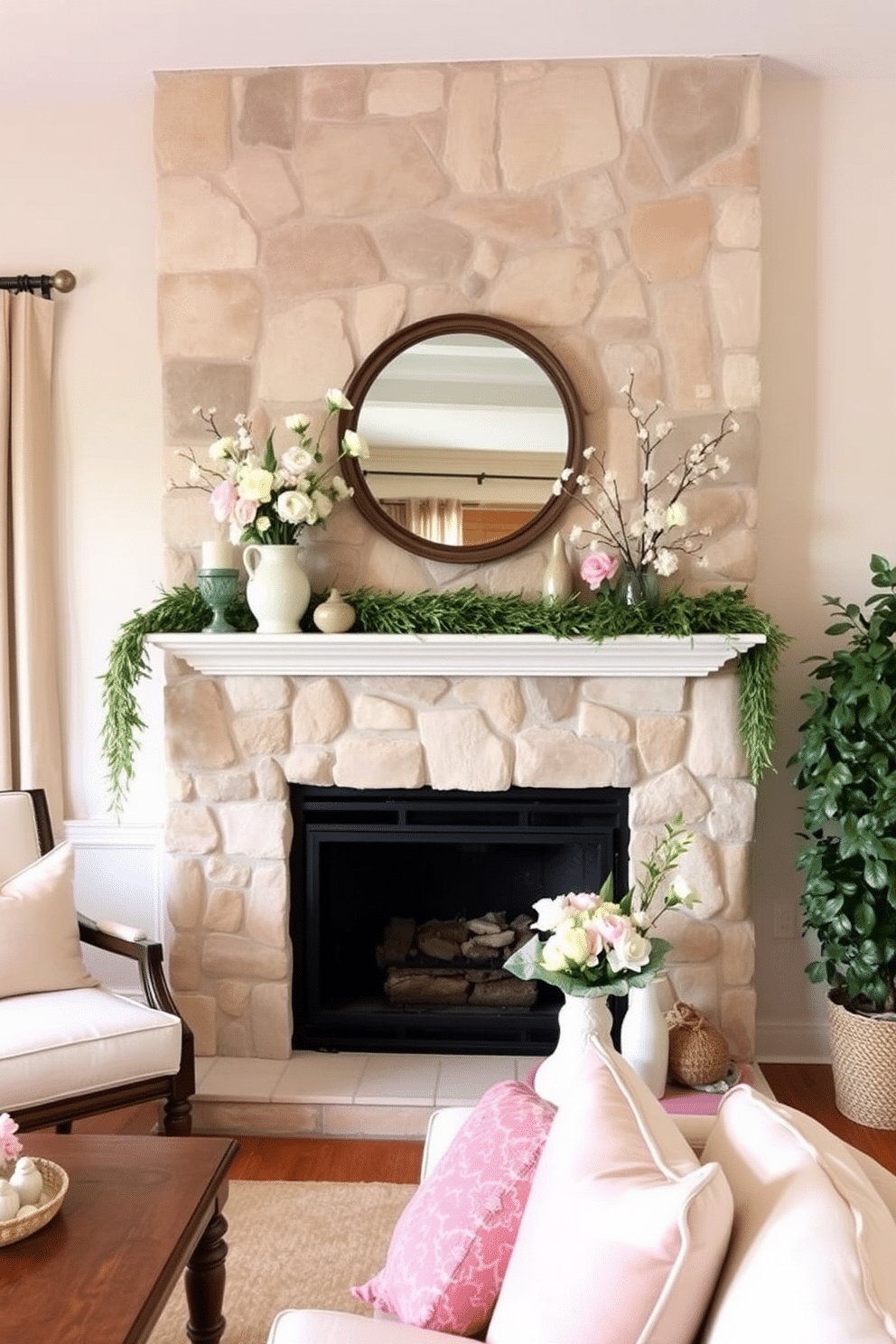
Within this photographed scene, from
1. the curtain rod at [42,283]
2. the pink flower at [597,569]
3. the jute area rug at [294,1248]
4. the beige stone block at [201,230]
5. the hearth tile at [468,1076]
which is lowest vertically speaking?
the jute area rug at [294,1248]

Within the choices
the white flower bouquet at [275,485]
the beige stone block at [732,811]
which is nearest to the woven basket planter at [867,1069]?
the beige stone block at [732,811]

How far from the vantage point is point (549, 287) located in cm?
315

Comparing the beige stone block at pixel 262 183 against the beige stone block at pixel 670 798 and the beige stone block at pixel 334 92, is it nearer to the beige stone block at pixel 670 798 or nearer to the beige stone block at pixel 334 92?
the beige stone block at pixel 334 92

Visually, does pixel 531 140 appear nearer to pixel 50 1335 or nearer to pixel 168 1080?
pixel 168 1080

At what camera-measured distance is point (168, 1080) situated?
266cm

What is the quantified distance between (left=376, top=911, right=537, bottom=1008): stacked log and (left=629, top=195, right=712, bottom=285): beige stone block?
1.96 metres

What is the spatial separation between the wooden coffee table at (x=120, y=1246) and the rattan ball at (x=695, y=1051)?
1.37m

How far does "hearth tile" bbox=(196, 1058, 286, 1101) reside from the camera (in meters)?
3.02

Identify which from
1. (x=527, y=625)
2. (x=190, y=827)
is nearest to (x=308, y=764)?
(x=190, y=827)

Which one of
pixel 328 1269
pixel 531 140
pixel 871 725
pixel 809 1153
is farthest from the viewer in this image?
pixel 531 140

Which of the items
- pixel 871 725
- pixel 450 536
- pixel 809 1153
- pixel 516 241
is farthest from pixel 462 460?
pixel 809 1153

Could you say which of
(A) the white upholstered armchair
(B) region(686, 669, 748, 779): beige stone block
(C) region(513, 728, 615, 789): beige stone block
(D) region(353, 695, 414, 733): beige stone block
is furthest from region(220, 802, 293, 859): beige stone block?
(B) region(686, 669, 748, 779): beige stone block

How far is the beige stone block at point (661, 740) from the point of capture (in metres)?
3.15

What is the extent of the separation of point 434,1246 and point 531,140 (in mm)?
2785
